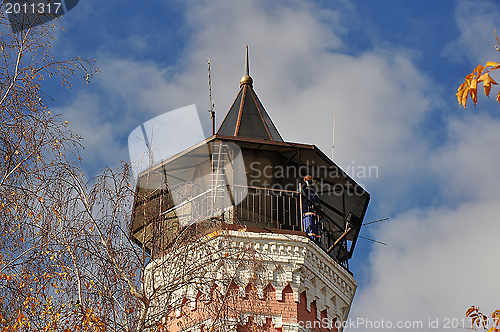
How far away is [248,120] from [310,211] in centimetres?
329

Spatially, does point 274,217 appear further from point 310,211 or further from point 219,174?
point 219,174

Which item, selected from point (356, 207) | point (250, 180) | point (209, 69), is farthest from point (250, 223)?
point (209, 69)

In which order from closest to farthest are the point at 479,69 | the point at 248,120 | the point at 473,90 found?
the point at 479,69 < the point at 473,90 < the point at 248,120

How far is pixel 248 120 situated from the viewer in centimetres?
1527

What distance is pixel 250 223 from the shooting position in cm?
1297

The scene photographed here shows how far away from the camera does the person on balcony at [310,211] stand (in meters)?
12.8

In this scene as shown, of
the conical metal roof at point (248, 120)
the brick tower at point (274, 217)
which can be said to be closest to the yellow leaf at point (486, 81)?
the brick tower at point (274, 217)

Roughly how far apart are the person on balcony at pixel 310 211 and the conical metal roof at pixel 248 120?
84.0 inches

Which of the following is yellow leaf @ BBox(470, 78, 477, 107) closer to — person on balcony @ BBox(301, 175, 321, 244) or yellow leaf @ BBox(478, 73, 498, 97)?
yellow leaf @ BBox(478, 73, 498, 97)

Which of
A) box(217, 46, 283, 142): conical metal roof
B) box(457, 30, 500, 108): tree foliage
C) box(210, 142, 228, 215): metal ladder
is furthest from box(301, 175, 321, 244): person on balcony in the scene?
box(457, 30, 500, 108): tree foliage

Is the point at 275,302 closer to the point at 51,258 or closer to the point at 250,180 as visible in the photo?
the point at 250,180

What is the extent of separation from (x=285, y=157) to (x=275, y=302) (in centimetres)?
337

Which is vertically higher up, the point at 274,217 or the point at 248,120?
the point at 248,120

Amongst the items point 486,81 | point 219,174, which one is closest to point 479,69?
point 486,81
